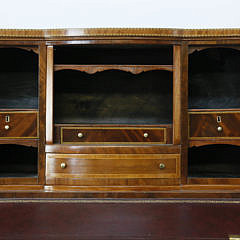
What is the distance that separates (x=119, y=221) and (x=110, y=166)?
84 centimetres

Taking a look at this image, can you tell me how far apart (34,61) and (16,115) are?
594 mm

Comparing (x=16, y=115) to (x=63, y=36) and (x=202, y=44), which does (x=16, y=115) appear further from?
(x=202, y=44)

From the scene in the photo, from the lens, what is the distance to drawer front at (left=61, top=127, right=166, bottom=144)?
1834 millimetres

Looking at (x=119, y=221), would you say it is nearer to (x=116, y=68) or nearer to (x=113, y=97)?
(x=116, y=68)

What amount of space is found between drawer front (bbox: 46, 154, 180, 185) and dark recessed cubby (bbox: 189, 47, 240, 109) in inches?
22.7

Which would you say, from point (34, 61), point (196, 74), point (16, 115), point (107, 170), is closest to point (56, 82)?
point (34, 61)

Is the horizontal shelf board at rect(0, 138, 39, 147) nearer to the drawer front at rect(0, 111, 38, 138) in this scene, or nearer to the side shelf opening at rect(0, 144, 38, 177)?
the drawer front at rect(0, 111, 38, 138)

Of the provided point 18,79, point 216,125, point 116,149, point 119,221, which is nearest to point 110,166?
point 116,149

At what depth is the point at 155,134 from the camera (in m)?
1.84

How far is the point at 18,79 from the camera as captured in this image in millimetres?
2168

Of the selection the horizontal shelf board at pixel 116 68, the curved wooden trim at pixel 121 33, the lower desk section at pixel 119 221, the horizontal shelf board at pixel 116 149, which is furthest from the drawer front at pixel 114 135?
the lower desk section at pixel 119 221

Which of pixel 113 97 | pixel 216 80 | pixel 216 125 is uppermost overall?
pixel 216 80

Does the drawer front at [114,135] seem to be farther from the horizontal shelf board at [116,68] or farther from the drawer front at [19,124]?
the horizontal shelf board at [116,68]

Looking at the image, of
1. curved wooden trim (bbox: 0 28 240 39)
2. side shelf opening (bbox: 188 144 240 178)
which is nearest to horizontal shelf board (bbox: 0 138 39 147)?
curved wooden trim (bbox: 0 28 240 39)
